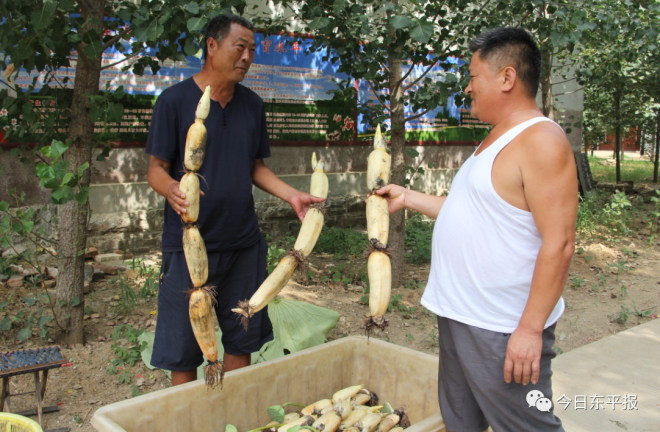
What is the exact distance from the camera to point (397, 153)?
568 cm

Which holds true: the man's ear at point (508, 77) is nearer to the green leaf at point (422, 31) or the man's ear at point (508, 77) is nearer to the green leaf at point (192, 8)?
the green leaf at point (422, 31)

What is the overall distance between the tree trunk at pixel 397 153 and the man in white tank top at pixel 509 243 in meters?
3.40

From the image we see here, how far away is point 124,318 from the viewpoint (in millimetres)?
4770

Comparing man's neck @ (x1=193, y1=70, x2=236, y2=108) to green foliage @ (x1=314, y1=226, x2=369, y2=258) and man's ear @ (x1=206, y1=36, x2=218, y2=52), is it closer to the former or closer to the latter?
man's ear @ (x1=206, y1=36, x2=218, y2=52)

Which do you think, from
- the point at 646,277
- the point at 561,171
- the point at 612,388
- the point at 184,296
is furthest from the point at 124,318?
the point at 646,277

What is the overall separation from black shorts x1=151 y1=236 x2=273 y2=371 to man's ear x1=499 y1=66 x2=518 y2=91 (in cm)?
143

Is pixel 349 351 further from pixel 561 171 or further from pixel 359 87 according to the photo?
pixel 359 87

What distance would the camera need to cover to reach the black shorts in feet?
8.98

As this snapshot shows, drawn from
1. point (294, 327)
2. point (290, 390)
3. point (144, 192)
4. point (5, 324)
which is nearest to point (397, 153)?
point (294, 327)

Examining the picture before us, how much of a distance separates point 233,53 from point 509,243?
4.67 feet

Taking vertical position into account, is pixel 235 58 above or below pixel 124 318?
above

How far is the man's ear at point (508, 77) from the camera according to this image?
77.4 inches

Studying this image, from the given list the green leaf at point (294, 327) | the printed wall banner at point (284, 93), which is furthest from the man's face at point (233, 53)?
the printed wall banner at point (284, 93)

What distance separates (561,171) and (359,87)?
599 cm
